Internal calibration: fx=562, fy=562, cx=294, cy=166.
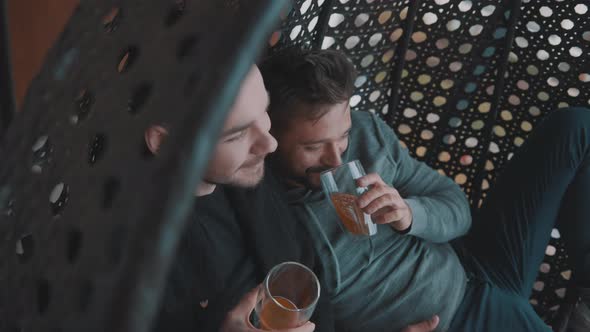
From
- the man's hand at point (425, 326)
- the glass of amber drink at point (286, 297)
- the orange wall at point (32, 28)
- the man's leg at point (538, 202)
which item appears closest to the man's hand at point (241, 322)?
the glass of amber drink at point (286, 297)

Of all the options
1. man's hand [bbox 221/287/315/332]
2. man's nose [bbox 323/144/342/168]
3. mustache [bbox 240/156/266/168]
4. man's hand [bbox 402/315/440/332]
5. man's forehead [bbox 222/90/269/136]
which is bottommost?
man's hand [bbox 402/315/440/332]

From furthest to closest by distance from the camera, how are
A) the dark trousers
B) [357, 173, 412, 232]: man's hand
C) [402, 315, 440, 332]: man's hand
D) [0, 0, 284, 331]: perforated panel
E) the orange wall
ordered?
1. the orange wall
2. the dark trousers
3. [402, 315, 440, 332]: man's hand
4. [357, 173, 412, 232]: man's hand
5. [0, 0, 284, 331]: perforated panel

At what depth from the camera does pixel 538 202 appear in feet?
4.43

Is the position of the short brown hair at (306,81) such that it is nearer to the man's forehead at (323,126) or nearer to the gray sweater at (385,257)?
the man's forehead at (323,126)

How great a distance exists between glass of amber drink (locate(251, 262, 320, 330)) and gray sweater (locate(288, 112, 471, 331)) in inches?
10.9

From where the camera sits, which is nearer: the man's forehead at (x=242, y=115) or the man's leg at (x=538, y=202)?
the man's forehead at (x=242, y=115)

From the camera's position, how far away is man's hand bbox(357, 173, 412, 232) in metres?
1.08

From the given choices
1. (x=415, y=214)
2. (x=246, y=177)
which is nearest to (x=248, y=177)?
(x=246, y=177)

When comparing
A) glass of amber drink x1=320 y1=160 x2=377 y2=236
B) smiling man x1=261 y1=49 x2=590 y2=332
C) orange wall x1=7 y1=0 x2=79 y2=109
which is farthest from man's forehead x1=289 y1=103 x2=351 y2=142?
orange wall x1=7 y1=0 x2=79 y2=109

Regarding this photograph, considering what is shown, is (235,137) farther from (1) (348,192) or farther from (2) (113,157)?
(2) (113,157)

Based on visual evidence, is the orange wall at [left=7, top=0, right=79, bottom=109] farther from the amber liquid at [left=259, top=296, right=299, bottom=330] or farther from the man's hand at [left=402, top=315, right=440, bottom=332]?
the man's hand at [left=402, top=315, right=440, bottom=332]

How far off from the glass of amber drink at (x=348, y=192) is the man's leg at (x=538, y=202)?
0.44 meters

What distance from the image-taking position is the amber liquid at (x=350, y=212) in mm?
1100

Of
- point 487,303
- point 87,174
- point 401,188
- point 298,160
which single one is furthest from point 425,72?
point 87,174
